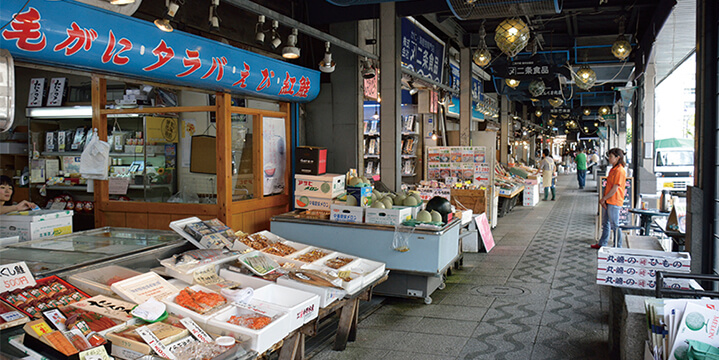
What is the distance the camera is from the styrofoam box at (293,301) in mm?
3529

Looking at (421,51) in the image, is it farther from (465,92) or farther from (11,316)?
(11,316)

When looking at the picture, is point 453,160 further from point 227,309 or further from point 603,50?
point 227,309

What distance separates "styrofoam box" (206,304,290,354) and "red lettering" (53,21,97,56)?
98.7 inches

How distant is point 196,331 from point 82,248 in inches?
64.5

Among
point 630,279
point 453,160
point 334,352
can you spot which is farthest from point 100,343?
point 453,160

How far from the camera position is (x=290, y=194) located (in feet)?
26.8

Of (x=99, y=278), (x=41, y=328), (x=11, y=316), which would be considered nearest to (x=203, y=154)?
(x=99, y=278)

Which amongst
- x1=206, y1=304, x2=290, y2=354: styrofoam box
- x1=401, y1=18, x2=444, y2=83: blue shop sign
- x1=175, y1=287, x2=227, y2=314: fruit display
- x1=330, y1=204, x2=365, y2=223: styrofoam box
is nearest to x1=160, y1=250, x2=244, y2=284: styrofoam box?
x1=175, y1=287, x2=227, y2=314: fruit display

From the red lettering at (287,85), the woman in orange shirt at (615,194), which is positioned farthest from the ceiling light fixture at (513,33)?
the woman in orange shirt at (615,194)

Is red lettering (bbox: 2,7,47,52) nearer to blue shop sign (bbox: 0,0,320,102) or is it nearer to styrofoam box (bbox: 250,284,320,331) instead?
blue shop sign (bbox: 0,0,320,102)

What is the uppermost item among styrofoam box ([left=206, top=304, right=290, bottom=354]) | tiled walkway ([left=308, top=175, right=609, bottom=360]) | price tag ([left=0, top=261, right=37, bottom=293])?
price tag ([left=0, top=261, right=37, bottom=293])

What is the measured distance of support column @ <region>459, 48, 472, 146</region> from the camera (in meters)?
13.5

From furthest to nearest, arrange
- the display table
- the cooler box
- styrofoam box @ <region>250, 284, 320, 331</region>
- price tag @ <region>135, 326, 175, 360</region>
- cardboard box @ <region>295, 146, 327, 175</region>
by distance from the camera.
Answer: cardboard box @ <region>295, 146, 327, 175</region> < the display table < the cooler box < styrofoam box @ <region>250, 284, 320, 331</region> < price tag @ <region>135, 326, 175, 360</region>

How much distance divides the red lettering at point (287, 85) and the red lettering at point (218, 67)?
4.31ft
